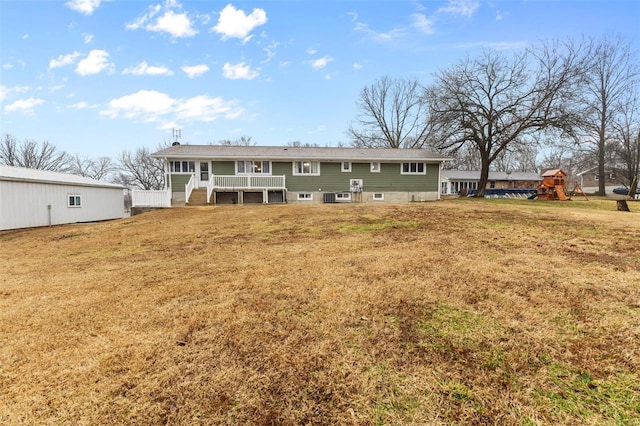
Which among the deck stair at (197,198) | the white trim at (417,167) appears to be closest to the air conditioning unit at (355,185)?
the white trim at (417,167)

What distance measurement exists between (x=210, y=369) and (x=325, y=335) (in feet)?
3.50

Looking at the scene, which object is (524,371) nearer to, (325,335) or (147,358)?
(325,335)

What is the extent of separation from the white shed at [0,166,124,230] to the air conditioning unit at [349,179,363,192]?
17.5 m

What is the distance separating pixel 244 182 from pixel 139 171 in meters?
36.6

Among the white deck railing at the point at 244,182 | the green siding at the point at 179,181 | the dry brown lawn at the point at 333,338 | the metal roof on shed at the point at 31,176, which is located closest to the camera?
the dry brown lawn at the point at 333,338

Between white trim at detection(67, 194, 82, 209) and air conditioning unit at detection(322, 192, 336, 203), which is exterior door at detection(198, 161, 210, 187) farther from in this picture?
air conditioning unit at detection(322, 192, 336, 203)

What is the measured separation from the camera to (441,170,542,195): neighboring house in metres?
42.8

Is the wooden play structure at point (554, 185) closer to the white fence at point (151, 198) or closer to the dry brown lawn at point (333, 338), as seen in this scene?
the dry brown lawn at point (333, 338)

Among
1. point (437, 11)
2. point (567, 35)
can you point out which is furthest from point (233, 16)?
point (567, 35)

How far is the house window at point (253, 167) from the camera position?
1977 centimetres

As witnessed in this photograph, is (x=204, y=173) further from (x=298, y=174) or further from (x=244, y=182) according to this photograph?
(x=298, y=174)

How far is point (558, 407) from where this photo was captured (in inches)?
75.2

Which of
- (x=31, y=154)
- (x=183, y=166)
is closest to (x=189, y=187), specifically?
(x=183, y=166)

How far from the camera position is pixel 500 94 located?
2142 cm
